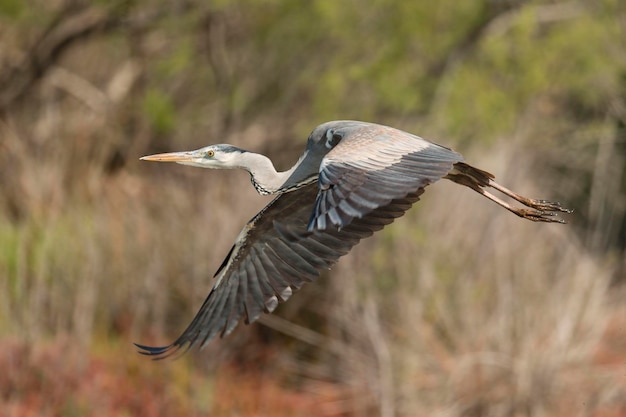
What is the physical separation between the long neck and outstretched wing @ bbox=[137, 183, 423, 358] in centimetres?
8

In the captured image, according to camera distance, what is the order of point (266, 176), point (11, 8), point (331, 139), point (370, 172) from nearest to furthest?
point (370, 172) < point (331, 139) < point (266, 176) < point (11, 8)

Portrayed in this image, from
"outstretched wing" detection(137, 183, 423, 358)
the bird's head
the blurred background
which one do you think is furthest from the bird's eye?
the blurred background

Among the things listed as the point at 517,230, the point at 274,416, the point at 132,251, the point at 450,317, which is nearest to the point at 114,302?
the point at 132,251

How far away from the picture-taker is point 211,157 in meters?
6.33

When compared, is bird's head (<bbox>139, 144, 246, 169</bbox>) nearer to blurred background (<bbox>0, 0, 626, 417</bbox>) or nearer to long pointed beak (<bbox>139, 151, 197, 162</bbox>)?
long pointed beak (<bbox>139, 151, 197, 162</bbox>)

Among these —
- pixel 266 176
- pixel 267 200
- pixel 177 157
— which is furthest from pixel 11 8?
pixel 266 176

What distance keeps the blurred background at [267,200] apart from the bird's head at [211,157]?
215 cm

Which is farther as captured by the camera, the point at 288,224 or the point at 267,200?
the point at 267,200

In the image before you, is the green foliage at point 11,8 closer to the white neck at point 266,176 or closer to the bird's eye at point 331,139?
the white neck at point 266,176

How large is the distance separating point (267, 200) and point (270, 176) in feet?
13.7

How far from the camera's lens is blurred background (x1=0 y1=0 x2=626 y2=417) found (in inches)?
371

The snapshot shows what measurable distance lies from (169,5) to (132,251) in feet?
12.3

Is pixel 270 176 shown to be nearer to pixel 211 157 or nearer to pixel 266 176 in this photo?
pixel 266 176

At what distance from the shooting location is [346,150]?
5301mm
